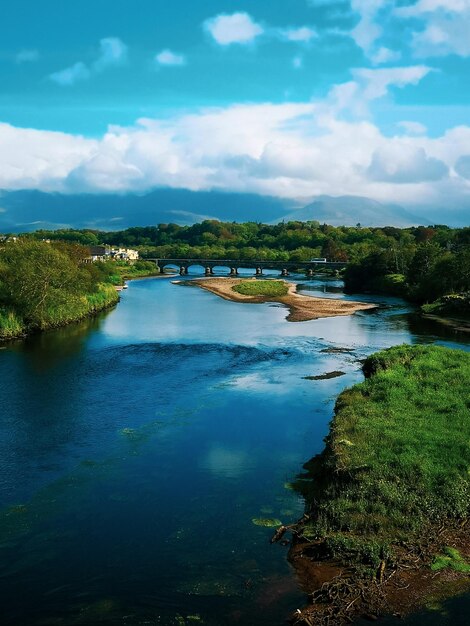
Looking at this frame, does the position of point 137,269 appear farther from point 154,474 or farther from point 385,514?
point 385,514

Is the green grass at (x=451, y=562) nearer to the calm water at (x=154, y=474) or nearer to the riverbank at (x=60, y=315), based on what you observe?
the calm water at (x=154, y=474)

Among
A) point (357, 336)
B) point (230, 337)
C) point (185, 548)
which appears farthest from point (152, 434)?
point (357, 336)

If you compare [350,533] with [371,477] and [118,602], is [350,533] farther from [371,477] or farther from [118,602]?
[118,602]

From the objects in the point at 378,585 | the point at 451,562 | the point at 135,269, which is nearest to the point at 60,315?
the point at 378,585

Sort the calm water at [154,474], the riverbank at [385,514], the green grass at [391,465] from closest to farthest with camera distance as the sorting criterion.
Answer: the riverbank at [385,514], the calm water at [154,474], the green grass at [391,465]

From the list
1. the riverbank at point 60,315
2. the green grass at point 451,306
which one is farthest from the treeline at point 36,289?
the green grass at point 451,306
